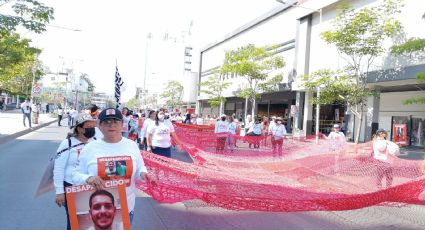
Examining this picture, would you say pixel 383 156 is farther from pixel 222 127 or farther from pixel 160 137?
pixel 222 127

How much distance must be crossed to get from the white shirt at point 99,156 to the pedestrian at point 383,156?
5495 millimetres

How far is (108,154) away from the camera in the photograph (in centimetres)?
309

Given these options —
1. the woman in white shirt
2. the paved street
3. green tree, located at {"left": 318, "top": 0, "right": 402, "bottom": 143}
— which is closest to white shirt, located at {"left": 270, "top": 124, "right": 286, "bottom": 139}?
green tree, located at {"left": 318, "top": 0, "right": 402, "bottom": 143}

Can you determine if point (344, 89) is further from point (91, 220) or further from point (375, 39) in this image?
point (91, 220)

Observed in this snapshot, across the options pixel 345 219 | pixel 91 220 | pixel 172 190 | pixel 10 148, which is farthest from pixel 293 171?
pixel 10 148

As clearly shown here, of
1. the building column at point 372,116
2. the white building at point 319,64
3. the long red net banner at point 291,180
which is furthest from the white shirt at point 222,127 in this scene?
the building column at point 372,116

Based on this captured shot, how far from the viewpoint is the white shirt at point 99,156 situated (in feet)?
9.99

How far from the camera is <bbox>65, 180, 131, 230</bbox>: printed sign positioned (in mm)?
2762

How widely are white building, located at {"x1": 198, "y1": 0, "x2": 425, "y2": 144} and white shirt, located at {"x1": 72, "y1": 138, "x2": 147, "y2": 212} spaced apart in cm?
1804

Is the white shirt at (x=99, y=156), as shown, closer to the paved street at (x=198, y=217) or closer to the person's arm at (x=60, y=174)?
the person's arm at (x=60, y=174)

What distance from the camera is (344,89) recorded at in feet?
65.1

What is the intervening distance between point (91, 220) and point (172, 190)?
1374mm

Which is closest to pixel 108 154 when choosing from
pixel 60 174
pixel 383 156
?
pixel 60 174

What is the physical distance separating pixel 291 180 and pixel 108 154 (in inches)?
198
